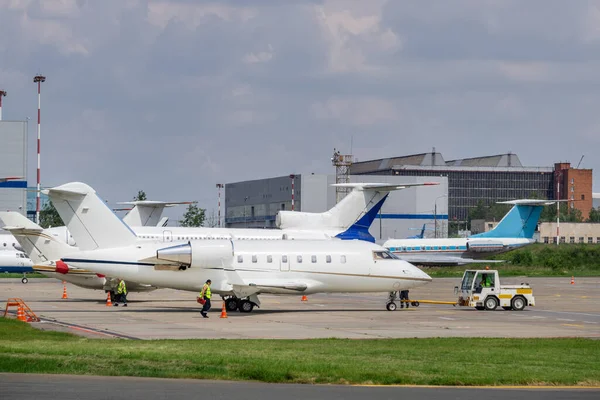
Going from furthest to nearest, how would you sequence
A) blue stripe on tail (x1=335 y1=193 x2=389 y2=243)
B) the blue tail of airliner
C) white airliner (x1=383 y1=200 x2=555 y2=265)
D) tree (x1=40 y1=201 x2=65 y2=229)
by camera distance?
tree (x1=40 y1=201 x2=65 y2=229) → the blue tail of airliner → white airliner (x1=383 y1=200 x2=555 y2=265) → blue stripe on tail (x1=335 y1=193 x2=389 y2=243)

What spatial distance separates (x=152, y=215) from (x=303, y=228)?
2142 centimetres

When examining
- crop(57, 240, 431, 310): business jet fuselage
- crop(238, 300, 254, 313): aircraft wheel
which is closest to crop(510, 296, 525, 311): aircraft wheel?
crop(57, 240, 431, 310): business jet fuselage

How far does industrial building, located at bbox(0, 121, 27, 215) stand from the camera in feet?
360

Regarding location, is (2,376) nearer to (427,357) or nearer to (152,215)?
(427,357)

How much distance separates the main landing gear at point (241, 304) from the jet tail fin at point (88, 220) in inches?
209

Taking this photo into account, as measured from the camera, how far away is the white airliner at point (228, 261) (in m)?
41.7

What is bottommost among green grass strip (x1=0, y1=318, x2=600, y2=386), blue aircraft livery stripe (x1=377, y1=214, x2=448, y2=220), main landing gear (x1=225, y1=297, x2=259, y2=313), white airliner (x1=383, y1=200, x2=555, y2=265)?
green grass strip (x1=0, y1=318, x2=600, y2=386)

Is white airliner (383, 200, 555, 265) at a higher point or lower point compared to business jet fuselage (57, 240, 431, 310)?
higher

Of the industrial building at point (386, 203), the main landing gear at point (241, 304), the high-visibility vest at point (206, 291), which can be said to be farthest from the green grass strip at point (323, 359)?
the industrial building at point (386, 203)

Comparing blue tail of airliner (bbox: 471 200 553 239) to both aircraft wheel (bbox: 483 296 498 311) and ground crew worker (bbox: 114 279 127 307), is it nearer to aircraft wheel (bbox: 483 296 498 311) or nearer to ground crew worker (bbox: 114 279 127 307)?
aircraft wheel (bbox: 483 296 498 311)

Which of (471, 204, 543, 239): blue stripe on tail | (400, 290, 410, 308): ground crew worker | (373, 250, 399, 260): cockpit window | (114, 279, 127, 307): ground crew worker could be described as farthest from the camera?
(471, 204, 543, 239): blue stripe on tail

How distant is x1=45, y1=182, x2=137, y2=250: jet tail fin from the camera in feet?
141

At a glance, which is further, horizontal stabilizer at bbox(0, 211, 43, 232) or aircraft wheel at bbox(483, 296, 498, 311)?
horizontal stabilizer at bbox(0, 211, 43, 232)

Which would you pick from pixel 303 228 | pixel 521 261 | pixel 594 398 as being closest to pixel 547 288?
pixel 303 228
